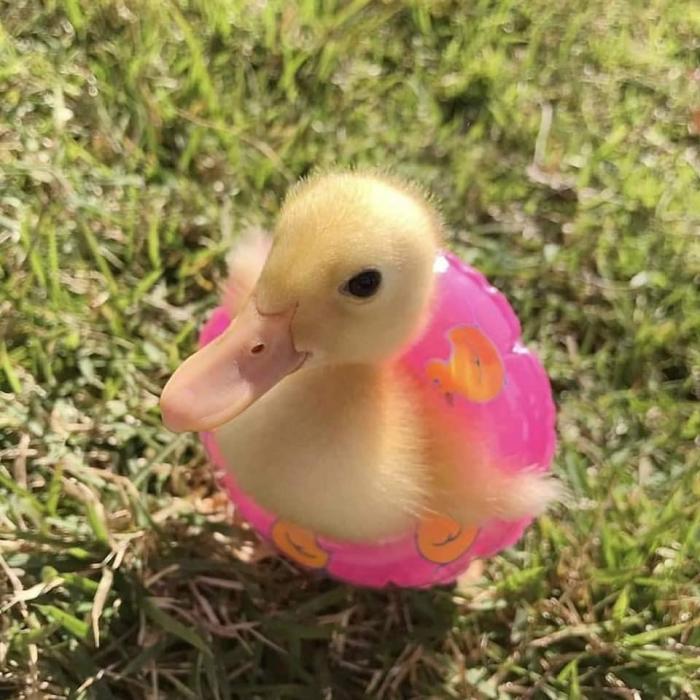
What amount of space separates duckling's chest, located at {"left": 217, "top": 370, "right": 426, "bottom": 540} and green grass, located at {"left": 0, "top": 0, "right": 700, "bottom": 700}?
0.25 metres

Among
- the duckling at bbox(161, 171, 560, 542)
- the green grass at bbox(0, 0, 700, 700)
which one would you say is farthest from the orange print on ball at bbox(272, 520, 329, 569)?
the green grass at bbox(0, 0, 700, 700)

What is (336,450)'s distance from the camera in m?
0.97

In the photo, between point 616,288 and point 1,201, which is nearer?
point 1,201

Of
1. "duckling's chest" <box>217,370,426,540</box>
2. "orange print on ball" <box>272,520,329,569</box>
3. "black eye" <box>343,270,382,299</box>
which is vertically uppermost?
"black eye" <box>343,270,382,299</box>

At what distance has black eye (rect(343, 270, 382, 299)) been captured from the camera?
88 centimetres

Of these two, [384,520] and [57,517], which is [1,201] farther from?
[384,520]

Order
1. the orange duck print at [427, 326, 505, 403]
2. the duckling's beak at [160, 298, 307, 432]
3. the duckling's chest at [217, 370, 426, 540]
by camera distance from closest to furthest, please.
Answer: the duckling's beak at [160, 298, 307, 432] < the duckling's chest at [217, 370, 426, 540] < the orange duck print at [427, 326, 505, 403]

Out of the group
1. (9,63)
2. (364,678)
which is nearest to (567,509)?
(364,678)

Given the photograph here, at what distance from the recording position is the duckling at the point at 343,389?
0.87m

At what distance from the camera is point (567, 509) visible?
131 centimetres

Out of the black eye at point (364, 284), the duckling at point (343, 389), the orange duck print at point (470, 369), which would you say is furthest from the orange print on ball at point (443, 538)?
the black eye at point (364, 284)

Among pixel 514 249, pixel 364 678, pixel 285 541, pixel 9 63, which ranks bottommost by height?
pixel 364 678

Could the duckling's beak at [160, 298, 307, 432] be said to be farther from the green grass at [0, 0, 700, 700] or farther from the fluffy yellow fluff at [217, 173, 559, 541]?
the green grass at [0, 0, 700, 700]

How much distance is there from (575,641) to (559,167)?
2.55ft
